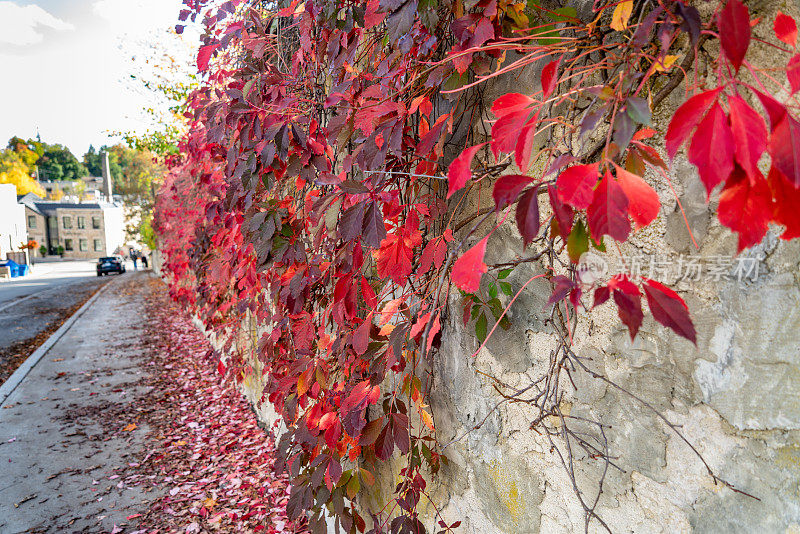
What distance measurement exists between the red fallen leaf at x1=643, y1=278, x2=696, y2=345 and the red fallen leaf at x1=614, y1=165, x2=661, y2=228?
11 centimetres

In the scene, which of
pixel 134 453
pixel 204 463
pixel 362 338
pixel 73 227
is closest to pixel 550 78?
pixel 362 338

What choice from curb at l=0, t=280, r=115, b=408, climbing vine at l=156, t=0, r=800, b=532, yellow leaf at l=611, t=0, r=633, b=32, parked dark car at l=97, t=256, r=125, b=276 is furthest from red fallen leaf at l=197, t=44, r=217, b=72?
parked dark car at l=97, t=256, r=125, b=276

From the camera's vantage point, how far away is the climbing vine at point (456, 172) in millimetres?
584

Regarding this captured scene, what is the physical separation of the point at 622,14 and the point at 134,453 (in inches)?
174

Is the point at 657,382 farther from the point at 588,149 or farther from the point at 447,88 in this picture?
the point at 447,88

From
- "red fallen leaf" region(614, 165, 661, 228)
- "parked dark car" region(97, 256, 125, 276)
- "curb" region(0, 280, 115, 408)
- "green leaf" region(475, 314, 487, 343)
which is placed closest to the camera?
"red fallen leaf" region(614, 165, 661, 228)

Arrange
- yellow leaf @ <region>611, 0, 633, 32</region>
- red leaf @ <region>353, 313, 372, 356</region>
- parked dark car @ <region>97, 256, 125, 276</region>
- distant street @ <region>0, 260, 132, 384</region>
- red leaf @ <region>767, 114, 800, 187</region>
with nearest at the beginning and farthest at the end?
red leaf @ <region>767, 114, 800, 187</region>, yellow leaf @ <region>611, 0, 633, 32</region>, red leaf @ <region>353, 313, 372, 356</region>, distant street @ <region>0, 260, 132, 384</region>, parked dark car @ <region>97, 256, 125, 276</region>

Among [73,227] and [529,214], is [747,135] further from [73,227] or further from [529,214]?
[73,227]

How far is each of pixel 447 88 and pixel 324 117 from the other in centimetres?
133

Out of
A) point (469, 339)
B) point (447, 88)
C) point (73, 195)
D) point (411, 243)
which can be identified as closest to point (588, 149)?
point (447, 88)

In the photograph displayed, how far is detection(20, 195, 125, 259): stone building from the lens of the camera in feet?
159

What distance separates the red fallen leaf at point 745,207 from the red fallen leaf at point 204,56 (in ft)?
8.43

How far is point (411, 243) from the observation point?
56.3 inches

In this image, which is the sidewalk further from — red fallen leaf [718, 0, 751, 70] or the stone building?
the stone building
